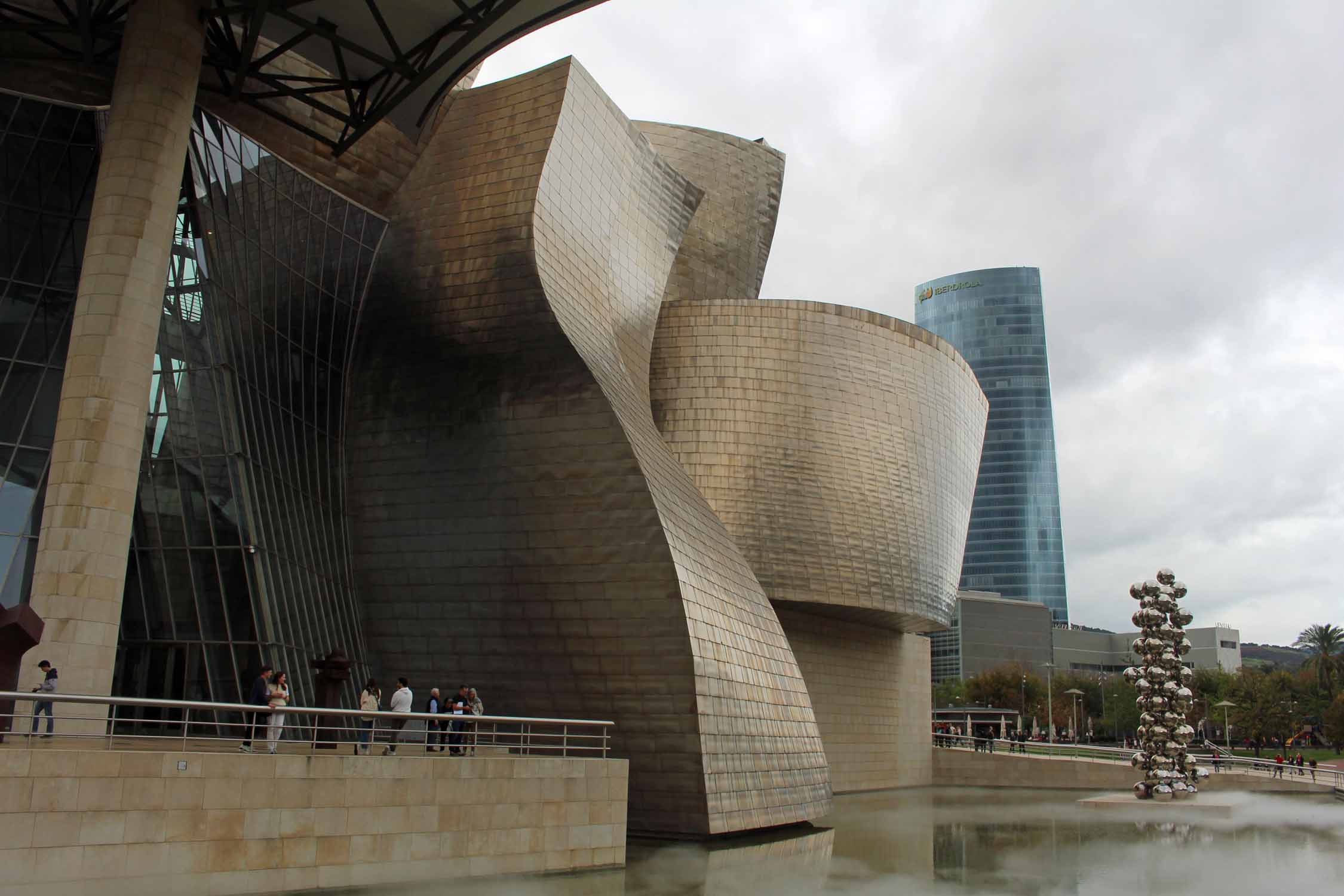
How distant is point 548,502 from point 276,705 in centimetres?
766

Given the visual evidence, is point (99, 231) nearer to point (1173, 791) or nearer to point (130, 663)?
point (130, 663)

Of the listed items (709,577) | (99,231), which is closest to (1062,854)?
(709,577)

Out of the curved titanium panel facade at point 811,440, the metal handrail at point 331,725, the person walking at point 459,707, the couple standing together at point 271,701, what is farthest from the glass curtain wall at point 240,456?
the curved titanium panel facade at point 811,440

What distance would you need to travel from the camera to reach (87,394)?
1561 cm

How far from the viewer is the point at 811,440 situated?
3025 centimetres

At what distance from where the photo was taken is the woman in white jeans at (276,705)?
531 inches

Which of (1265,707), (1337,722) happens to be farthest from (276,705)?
(1265,707)

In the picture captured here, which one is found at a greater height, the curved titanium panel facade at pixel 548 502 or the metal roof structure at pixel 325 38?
Result: the metal roof structure at pixel 325 38

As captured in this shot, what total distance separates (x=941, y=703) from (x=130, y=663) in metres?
90.4

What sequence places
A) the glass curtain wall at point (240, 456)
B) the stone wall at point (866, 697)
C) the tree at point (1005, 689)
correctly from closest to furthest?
the glass curtain wall at point (240, 456) < the stone wall at point (866, 697) < the tree at point (1005, 689)

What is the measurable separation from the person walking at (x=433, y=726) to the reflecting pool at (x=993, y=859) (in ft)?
6.81

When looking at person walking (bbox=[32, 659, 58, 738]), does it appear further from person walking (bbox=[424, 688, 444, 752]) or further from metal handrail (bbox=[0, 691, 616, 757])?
person walking (bbox=[424, 688, 444, 752])

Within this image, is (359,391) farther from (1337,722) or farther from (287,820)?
(1337,722)

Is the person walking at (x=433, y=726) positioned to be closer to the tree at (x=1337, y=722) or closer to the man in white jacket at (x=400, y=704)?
the man in white jacket at (x=400, y=704)
